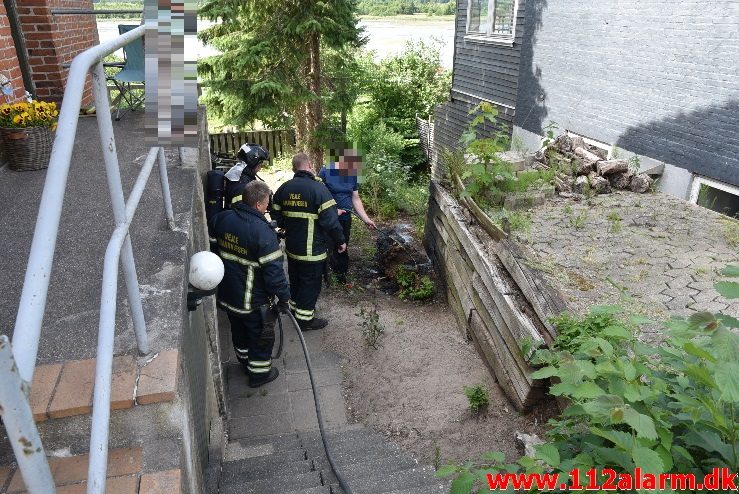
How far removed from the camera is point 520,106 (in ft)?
37.7

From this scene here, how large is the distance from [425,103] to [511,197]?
1404 cm

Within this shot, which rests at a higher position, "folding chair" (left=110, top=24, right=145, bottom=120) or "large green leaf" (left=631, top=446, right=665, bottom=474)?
"folding chair" (left=110, top=24, right=145, bottom=120)

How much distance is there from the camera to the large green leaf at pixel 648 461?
1767mm

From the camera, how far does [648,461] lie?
178 centimetres

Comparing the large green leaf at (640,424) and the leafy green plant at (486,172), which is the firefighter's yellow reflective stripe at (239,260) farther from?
the large green leaf at (640,424)

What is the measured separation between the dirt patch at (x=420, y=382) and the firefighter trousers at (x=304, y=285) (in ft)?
1.31

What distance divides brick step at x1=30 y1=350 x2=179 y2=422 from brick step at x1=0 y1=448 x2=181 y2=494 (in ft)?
0.57

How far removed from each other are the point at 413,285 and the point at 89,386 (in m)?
5.70

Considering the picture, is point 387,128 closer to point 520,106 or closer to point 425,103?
point 425,103

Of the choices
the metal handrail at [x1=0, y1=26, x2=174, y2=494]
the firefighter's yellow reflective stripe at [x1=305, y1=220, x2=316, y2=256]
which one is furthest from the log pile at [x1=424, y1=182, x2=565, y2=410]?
the metal handrail at [x1=0, y1=26, x2=174, y2=494]

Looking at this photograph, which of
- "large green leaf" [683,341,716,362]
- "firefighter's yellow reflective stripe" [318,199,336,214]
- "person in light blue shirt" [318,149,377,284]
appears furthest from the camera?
"person in light blue shirt" [318,149,377,284]

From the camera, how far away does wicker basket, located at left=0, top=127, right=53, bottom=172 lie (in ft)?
14.0

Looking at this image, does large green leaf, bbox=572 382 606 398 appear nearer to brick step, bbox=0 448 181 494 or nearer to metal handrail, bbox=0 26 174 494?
brick step, bbox=0 448 181 494

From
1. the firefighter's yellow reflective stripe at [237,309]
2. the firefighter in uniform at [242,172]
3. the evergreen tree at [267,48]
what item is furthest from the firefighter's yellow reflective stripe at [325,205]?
the evergreen tree at [267,48]
